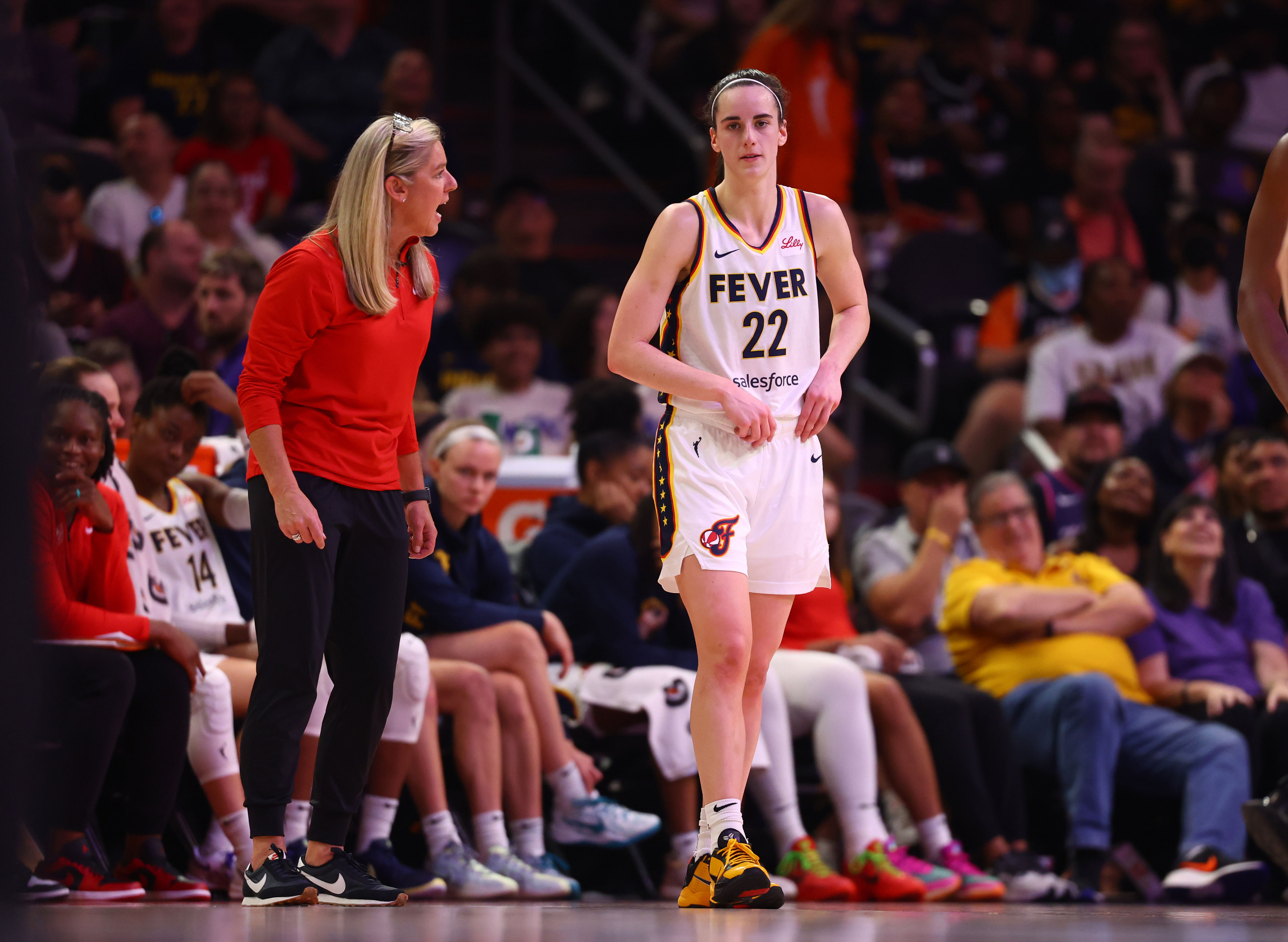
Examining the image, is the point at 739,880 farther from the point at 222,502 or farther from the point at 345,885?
the point at 222,502

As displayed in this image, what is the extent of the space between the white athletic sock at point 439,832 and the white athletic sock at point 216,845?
0.60m

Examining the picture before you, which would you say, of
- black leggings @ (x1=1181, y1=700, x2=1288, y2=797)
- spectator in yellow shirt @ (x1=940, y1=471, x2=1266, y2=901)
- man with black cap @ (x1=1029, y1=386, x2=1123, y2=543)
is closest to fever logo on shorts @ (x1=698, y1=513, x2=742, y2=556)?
spectator in yellow shirt @ (x1=940, y1=471, x2=1266, y2=901)

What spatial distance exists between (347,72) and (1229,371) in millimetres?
5502

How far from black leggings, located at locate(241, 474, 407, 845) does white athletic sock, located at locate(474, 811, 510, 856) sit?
123 cm

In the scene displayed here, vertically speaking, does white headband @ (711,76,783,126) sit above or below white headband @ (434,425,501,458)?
above

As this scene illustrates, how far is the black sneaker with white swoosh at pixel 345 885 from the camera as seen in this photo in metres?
4.08

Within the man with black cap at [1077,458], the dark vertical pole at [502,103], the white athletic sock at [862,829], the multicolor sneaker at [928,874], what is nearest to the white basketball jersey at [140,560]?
the white athletic sock at [862,829]

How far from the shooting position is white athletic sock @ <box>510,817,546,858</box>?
5.52m

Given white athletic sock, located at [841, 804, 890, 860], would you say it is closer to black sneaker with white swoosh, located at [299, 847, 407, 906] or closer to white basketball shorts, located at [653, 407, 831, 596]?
white basketball shorts, located at [653, 407, 831, 596]

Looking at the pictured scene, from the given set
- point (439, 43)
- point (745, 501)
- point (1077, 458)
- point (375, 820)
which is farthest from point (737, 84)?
point (439, 43)

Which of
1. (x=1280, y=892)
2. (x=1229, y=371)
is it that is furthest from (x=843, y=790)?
(x=1229, y=371)

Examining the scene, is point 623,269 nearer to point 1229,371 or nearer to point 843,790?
point 1229,371

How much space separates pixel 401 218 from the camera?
4.18 meters

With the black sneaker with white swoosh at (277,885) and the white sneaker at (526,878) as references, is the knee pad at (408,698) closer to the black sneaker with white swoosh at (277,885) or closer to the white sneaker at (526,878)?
the white sneaker at (526,878)
